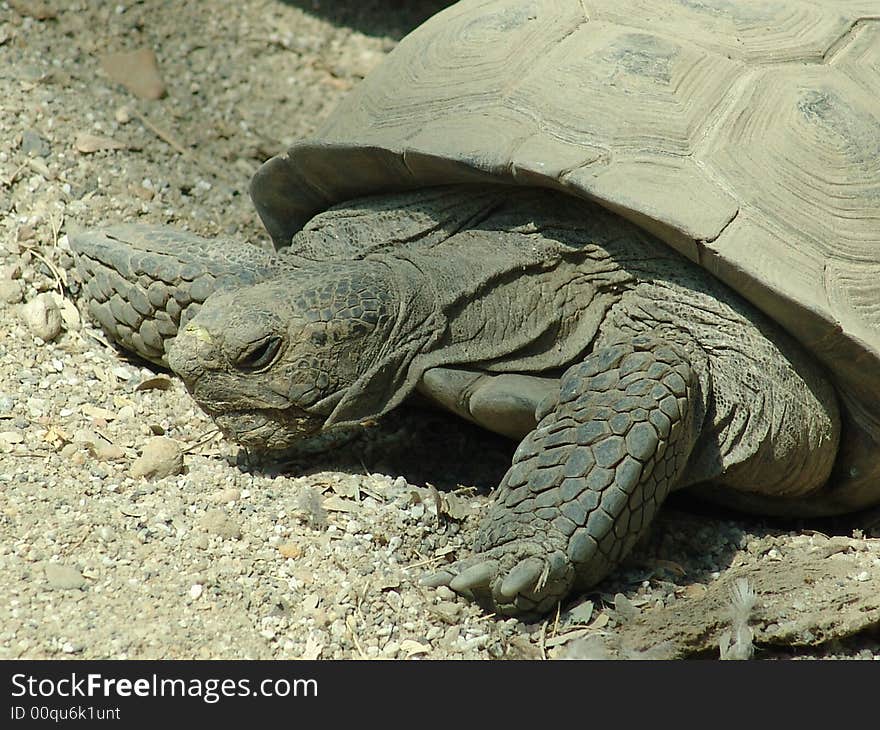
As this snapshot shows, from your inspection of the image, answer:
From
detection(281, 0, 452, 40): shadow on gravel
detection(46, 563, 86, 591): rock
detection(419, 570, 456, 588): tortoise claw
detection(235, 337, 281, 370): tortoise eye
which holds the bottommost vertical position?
detection(419, 570, 456, 588): tortoise claw

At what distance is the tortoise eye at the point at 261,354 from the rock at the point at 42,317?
1.08 metres

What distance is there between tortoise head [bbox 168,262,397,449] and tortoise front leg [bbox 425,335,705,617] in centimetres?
57

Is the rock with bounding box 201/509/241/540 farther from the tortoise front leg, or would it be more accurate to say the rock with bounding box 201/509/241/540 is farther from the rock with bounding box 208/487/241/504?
the tortoise front leg

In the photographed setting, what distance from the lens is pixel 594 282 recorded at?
11.3ft

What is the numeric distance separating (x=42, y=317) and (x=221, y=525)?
1.27 metres

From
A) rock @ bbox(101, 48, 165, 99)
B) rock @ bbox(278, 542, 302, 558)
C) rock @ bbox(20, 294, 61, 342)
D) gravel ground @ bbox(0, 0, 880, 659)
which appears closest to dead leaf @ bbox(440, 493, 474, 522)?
gravel ground @ bbox(0, 0, 880, 659)

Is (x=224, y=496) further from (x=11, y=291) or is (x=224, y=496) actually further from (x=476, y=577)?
(x=11, y=291)

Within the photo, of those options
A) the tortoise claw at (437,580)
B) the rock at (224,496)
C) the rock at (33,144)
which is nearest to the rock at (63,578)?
the rock at (224,496)

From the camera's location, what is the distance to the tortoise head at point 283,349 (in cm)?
312

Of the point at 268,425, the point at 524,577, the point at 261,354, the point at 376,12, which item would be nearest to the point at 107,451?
the point at 268,425

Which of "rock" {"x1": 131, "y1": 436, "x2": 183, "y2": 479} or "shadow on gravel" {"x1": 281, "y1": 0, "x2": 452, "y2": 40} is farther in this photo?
"shadow on gravel" {"x1": 281, "y1": 0, "x2": 452, "y2": 40}

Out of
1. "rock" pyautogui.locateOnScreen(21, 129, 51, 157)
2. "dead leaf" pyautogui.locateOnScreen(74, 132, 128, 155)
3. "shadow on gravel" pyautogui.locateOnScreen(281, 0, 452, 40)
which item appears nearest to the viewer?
"rock" pyautogui.locateOnScreen(21, 129, 51, 157)

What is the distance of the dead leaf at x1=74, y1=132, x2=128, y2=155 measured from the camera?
14.9 ft

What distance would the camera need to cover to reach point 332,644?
275 centimetres
